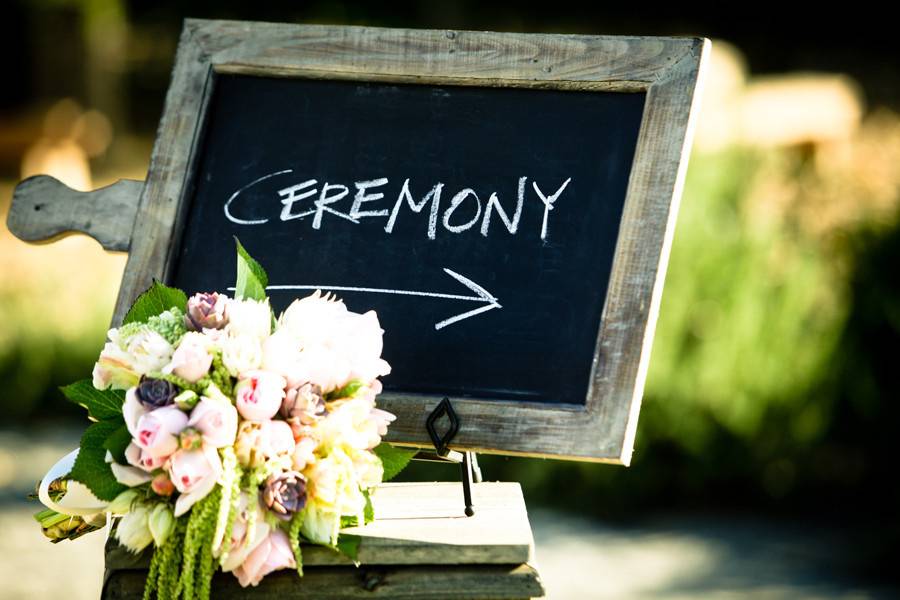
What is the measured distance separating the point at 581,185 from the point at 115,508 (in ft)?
2.54

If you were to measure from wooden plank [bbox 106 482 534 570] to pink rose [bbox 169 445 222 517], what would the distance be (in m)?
0.20

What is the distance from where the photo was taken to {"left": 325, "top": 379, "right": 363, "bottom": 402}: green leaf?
1344 millimetres

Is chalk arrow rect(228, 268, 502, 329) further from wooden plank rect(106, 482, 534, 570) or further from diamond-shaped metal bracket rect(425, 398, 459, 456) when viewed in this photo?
wooden plank rect(106, 482, 534, 570)

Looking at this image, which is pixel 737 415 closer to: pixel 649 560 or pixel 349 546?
pixel 649 560

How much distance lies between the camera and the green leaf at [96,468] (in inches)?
51.9

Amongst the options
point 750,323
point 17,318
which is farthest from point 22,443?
point 750,323

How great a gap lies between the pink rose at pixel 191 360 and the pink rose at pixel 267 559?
0.22m

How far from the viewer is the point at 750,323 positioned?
3.75 m

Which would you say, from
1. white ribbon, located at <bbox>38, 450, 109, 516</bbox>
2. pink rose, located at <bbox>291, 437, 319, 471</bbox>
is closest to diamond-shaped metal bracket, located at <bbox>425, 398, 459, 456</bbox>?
pink rose, located at <bbox>291, 437, 319, 471</bbox>

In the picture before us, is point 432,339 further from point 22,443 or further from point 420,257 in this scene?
point 22,443

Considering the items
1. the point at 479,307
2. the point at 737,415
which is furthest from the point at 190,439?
the point at 737,415

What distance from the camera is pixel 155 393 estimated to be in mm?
1262

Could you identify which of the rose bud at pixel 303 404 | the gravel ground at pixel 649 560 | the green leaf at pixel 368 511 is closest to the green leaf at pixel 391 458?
the green leaf at pixel 368 511

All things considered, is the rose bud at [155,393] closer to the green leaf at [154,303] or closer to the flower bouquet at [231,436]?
→ the flower bouquet at [231,436]
